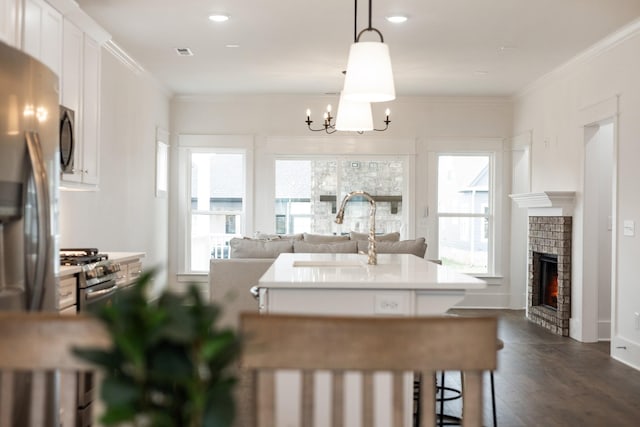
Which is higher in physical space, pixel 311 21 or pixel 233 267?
pixel 311 21

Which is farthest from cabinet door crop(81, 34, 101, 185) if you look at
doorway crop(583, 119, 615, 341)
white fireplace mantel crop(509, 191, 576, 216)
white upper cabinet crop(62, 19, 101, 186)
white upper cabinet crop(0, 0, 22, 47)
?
doorway crop(583, 119, 615, 341)

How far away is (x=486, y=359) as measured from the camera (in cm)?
112

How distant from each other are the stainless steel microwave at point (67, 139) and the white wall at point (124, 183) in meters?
0.79

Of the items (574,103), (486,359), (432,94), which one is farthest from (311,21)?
(486,359)

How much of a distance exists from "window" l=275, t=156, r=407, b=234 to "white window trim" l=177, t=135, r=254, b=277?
1.25 feet

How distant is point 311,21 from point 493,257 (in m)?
4.81

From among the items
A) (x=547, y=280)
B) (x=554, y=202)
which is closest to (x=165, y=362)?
(x=554, y=202)

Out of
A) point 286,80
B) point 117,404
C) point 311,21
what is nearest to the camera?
point 117,404

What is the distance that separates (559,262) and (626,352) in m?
1.57

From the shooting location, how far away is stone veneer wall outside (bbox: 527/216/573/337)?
6848 mm

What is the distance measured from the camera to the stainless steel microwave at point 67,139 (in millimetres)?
4180

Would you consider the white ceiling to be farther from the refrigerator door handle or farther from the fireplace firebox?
the refrigerator door handle

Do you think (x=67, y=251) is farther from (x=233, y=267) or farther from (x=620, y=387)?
(x=620, y=387)

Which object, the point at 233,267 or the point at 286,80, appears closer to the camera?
the point at 233,267
